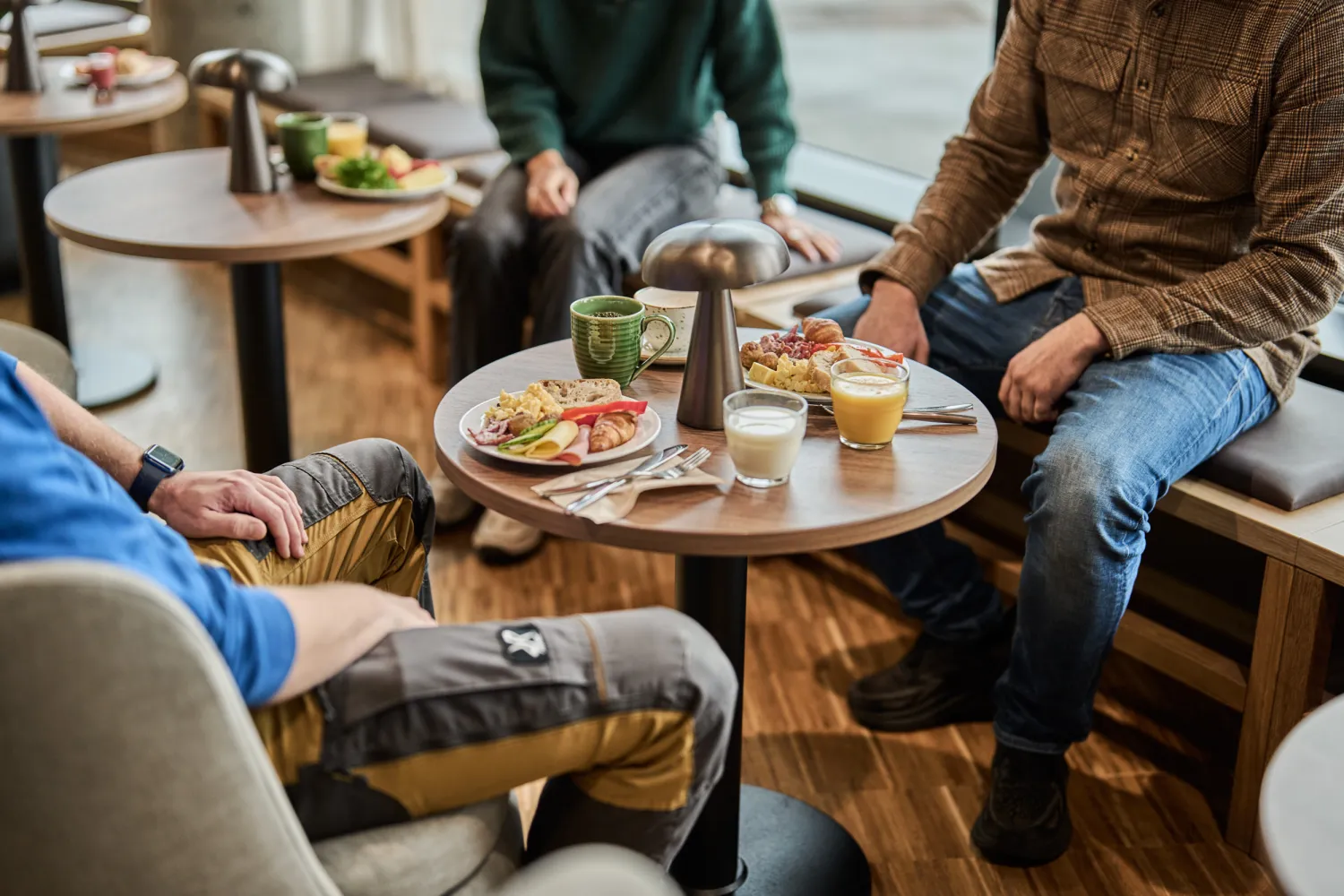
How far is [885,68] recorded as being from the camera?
611cm

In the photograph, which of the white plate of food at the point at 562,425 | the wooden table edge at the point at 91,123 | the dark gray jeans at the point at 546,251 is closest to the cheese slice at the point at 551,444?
the white plate of food at the point at 562,425

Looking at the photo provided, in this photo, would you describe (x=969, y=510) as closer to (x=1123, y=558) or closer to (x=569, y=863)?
(x=1123, y=558)

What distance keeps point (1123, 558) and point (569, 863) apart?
0.92 meters

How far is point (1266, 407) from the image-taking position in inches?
77.1

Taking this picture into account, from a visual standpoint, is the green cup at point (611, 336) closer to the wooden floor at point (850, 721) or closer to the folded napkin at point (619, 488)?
the folded napkin at point (619, 488)

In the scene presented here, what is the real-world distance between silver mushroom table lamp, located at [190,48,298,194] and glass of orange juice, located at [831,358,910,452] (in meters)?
1.42

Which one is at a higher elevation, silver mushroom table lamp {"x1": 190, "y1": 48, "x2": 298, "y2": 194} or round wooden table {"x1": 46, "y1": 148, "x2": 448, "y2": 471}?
silver mushroom table lamp {"x1": 190, "y1": 48, "x2": 298, "y2": 194}

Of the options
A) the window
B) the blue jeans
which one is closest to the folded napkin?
the blue jeans

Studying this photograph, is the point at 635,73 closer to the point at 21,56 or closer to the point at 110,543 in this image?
the point at 21,56

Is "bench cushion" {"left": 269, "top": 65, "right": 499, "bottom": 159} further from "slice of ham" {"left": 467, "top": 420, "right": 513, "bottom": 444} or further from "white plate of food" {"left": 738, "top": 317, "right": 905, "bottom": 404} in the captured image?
"slice of ham" {"left": 467, "top": 420, "right": 513, "bottom": 444}

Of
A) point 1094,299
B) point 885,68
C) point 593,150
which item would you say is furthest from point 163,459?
point 885,68

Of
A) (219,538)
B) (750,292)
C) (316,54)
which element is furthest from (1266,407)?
(316,54)

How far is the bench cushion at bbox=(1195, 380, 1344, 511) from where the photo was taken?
1805 millimetres

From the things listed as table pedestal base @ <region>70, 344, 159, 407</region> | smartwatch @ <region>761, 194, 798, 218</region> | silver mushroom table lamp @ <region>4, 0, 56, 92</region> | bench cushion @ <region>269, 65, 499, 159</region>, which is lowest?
table pedestal base @ <region>70, 344, 159, 407</region>
